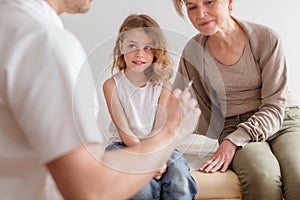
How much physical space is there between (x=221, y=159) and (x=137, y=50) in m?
0.58

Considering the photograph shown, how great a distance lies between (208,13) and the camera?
1.77 meters

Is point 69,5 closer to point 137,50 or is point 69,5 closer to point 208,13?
point 137,50

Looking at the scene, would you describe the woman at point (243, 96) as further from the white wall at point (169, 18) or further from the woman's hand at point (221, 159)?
the white wall at point (169, 18)

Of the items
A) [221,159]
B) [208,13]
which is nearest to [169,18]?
[208,13]

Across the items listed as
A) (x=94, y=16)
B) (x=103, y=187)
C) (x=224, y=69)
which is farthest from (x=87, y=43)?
(x=103, y=187)

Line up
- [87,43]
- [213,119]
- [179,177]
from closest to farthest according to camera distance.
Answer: [179,177]
[213,119]
[87,43]

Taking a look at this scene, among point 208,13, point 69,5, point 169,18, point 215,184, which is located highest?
point 69,5

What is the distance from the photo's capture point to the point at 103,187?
71cm

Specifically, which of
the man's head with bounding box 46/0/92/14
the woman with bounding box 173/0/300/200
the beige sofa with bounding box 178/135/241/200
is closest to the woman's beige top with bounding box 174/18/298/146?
the woman with bounding box 173/0/300/200

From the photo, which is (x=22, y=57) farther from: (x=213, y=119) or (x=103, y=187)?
(x=213, y=119)

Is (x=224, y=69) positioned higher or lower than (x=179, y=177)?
higher

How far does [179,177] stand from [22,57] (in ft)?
3.38

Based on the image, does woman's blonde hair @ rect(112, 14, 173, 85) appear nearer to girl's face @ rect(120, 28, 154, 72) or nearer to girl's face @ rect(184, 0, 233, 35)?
girl's face @ rect(120, 28, 154, 72)

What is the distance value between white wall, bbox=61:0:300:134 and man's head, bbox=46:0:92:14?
3.77ft
